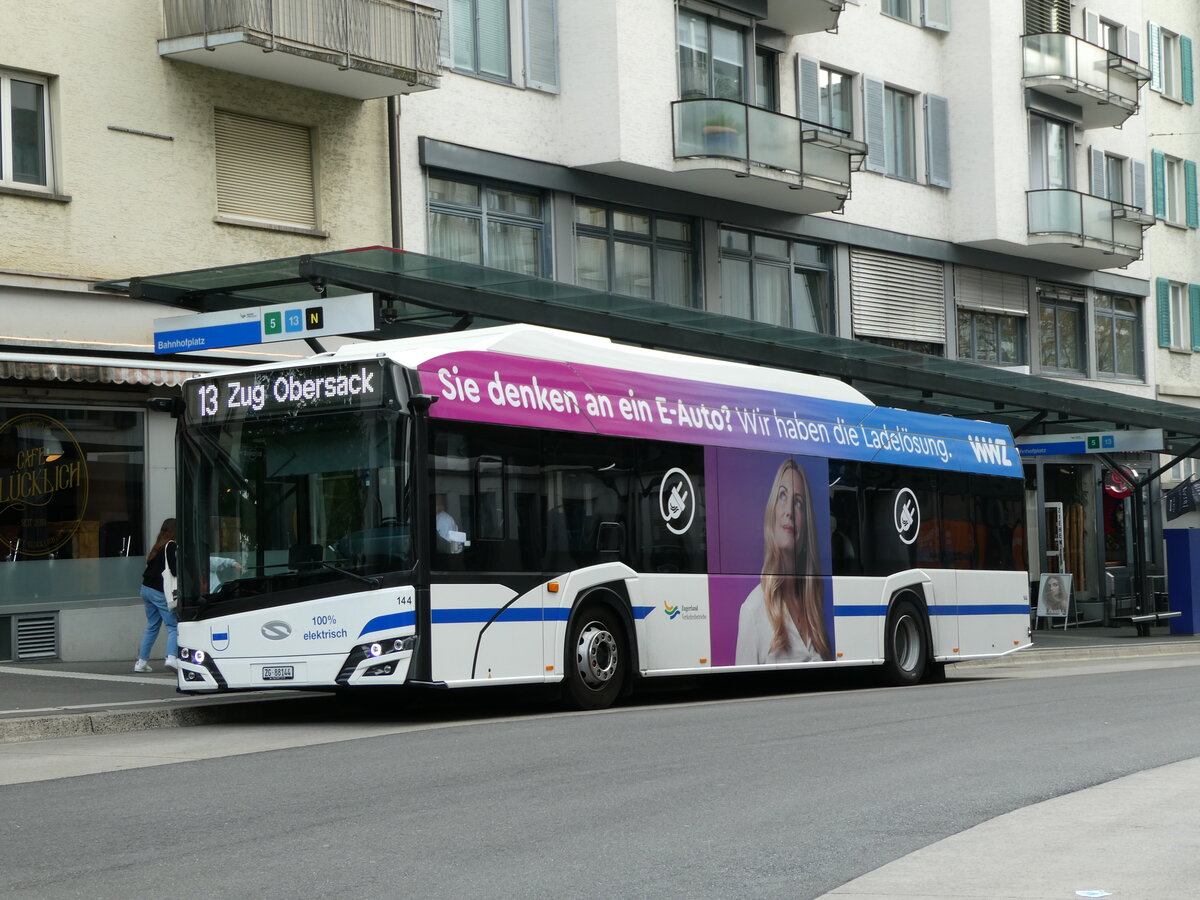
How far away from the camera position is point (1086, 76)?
124 feet

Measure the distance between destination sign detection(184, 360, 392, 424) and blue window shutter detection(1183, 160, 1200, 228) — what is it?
35.7 m

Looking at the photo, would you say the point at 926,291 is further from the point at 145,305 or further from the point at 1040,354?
the point at 145,305

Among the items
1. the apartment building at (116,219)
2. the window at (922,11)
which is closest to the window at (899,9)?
the window at (922,11)

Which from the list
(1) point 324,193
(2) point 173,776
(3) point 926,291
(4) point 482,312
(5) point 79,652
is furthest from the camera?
(3) point 926,291

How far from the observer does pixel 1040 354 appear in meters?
38.1

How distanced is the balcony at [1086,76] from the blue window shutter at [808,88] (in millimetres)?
6656

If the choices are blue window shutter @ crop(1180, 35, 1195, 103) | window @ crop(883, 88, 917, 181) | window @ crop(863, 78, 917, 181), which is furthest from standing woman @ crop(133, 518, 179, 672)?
blue window shutter @ crop(1180, 35, 1195, 103)

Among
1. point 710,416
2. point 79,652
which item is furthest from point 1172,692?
point 79,652

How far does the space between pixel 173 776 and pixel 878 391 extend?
19.1 metres

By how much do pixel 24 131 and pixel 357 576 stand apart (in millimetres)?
9425

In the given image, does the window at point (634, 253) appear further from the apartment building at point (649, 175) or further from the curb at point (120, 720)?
the curb at point (120, 720)

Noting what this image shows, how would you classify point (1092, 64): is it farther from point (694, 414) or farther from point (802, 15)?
point (694, 414)

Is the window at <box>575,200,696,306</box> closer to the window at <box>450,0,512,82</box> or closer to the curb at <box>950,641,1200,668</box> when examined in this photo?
the window at <box>450,0,512,82</box>

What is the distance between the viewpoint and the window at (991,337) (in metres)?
36.1
